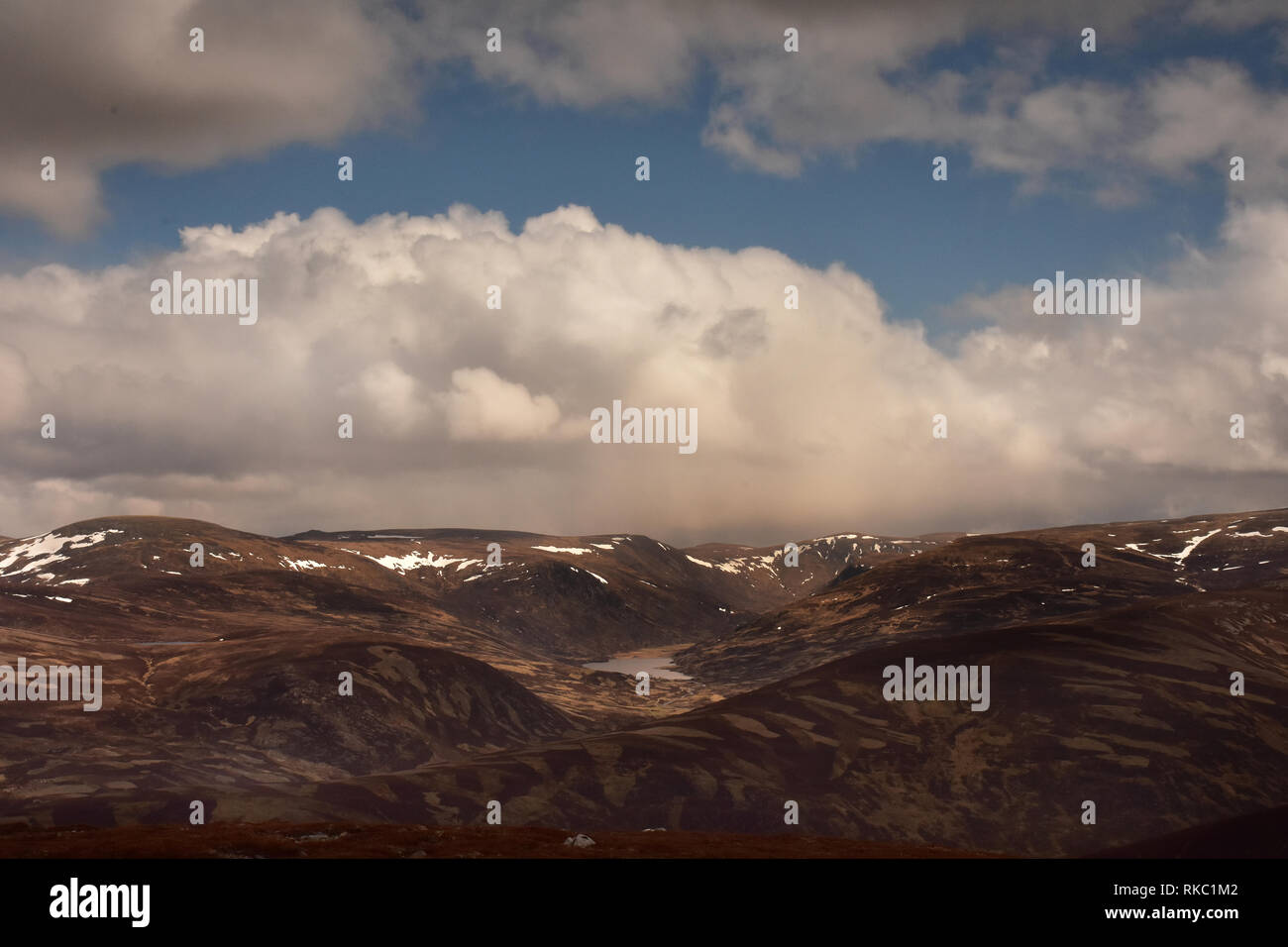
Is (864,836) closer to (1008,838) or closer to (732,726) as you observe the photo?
(1008,838)

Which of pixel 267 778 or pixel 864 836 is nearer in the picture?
pixel 864 836

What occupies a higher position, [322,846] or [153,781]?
[322,846]

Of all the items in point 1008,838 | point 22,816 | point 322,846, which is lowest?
point 1008,838

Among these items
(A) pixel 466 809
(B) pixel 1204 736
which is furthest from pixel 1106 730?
(A) pixel 466 809
